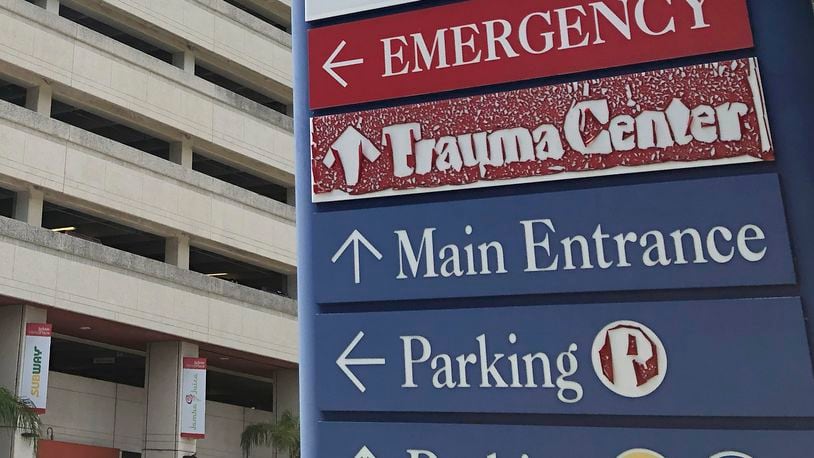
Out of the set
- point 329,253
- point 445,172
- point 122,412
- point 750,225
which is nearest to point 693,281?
point 750,225

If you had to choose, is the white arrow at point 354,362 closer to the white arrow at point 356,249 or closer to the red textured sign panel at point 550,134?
the white arrow at point 356,249

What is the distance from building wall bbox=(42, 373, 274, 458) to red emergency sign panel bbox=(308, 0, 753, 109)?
29110 mm

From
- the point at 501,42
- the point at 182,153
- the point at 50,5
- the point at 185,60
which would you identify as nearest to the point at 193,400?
the point at 182,153

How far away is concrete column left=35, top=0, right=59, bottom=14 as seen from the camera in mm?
31591

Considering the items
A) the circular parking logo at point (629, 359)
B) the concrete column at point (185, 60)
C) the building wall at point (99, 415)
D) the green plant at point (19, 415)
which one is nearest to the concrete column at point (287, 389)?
the building wall at point (99, 415)

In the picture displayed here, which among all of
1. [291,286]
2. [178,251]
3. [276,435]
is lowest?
[276,435]

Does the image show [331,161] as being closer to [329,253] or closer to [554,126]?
[329,253]

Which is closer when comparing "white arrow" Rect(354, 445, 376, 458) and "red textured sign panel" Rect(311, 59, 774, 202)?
"red textured sign panel" Rect(311, 59, 774, 202)

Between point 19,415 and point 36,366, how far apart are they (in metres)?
2.32

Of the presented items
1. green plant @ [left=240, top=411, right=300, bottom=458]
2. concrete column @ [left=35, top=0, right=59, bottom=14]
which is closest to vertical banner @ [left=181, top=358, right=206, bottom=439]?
green plant @ [left=240, top=411, right=300, bottom=458]

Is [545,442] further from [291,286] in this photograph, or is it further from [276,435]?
[291,286]

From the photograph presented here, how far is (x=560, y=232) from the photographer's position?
329 centimetres

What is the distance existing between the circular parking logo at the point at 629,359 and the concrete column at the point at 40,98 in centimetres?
3017

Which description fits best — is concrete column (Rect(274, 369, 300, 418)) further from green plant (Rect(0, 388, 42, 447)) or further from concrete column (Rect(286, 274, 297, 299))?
green plant (Rect(0, 388, 42, 447))
